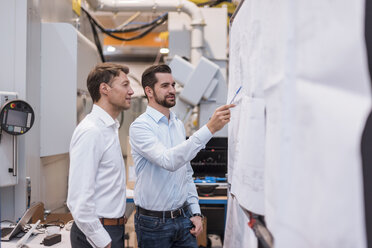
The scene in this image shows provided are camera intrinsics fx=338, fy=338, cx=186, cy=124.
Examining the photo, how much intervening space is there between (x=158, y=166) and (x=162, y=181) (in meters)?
0.08

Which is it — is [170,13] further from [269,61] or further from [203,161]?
[269,61]

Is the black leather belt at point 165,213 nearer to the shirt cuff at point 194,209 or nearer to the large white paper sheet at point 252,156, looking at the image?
the shirt cuff at point 194,209

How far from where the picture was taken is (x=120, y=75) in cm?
182

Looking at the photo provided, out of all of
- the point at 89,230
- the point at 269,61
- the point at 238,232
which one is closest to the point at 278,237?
the point at 269,61

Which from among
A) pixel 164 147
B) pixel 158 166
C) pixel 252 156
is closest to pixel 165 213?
pixel 158 166

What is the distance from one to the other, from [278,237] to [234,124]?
65cm

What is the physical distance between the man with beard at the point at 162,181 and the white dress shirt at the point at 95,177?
0.19 meters

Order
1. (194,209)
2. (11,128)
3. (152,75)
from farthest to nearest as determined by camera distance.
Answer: (11,128) → (152,75) → (194,209)

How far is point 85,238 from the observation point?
1.54m

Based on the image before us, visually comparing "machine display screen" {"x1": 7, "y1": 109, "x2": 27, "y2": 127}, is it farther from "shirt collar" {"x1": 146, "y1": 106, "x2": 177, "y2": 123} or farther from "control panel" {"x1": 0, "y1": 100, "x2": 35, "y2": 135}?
"shirt collar" {"x1": 146, "y1": 106, "x2": 177, "y2": 123}

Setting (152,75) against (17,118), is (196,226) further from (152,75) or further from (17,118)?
(17,118)

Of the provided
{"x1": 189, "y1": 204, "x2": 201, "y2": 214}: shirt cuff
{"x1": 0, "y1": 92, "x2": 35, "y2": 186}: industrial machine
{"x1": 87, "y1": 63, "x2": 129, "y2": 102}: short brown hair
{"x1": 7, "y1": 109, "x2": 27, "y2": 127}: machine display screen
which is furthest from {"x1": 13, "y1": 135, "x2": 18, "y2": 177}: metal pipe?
{"x1": 189, "y1": 204, "x2": 201, "y2": 214}: shirt cuff

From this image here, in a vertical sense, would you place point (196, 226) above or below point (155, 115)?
below

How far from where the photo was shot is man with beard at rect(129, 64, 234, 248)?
171cm
